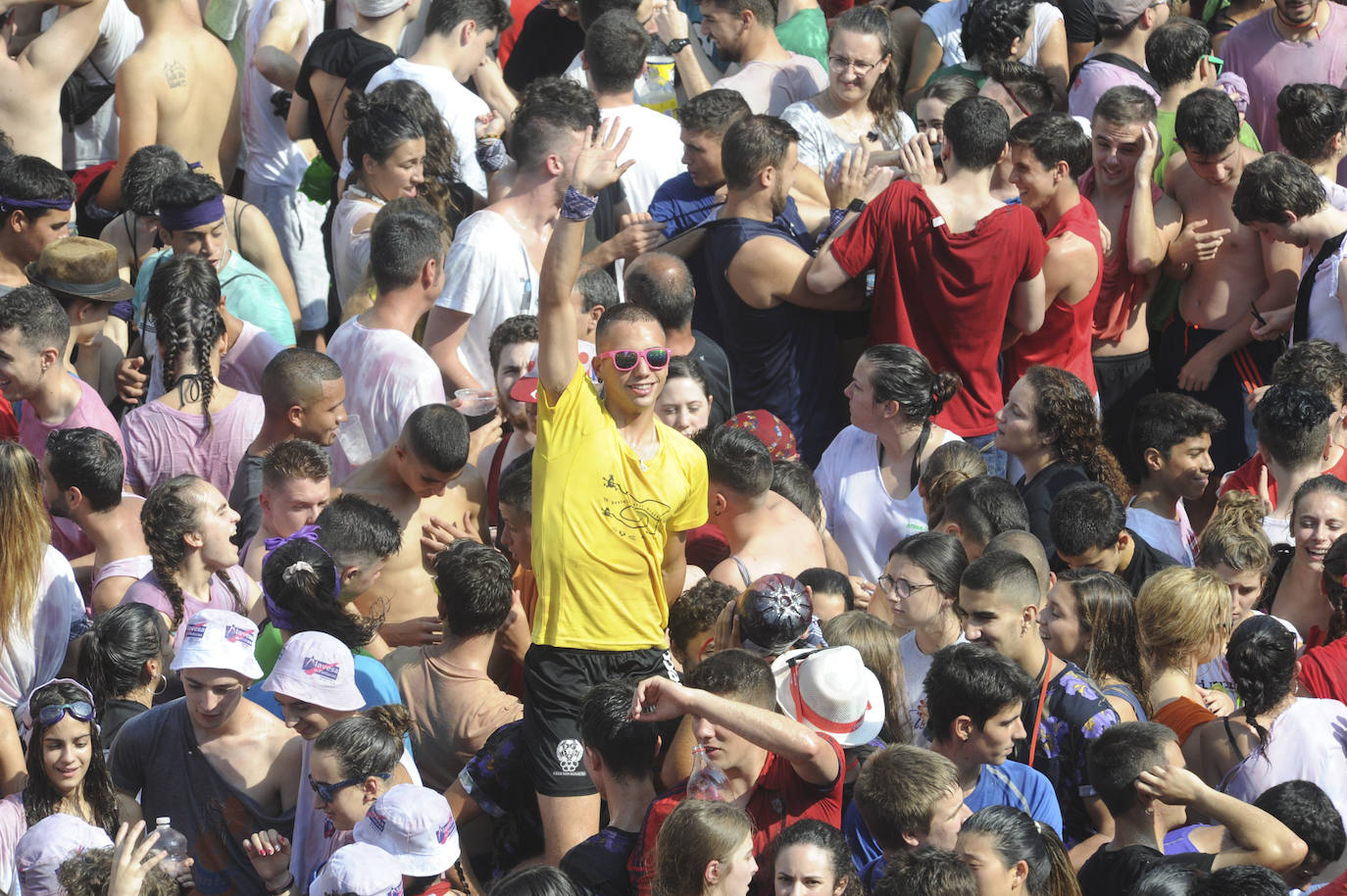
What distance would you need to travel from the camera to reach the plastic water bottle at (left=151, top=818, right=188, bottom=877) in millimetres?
4352

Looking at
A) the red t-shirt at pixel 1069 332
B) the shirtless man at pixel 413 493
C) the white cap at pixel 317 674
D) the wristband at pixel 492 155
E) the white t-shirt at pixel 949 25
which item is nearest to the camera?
the white cap at pixel 317 674

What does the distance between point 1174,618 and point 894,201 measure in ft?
7.34

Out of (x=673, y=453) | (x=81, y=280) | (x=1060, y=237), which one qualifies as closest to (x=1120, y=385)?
(x=1060, y=237)

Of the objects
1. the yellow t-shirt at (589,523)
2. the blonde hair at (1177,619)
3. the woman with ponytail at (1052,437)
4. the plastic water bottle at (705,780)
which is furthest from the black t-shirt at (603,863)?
the woman with ponytail at (1052,437)

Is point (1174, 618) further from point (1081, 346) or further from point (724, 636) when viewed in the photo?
point (1081, 346)

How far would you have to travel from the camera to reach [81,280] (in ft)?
21.7

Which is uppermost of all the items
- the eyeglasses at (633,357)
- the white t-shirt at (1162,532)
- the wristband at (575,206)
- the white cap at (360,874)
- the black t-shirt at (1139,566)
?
the wristband at (575,206)

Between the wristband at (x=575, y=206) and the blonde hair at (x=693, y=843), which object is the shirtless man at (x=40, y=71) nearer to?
the wristband at (x=575, y=206)

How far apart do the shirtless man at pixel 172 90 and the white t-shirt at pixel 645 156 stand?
1.95 metres

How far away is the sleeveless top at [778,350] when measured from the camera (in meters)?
6.95

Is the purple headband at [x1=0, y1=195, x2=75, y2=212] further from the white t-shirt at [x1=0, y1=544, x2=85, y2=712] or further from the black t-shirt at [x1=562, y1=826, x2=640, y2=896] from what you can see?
the black t-shirt at [x1=562, y1=826, x2=640, y2=896]

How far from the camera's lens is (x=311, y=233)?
850 centimetres

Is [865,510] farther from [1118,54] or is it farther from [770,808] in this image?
[1118,54]

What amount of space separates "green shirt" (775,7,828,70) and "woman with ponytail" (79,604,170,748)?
5375 millimetres
